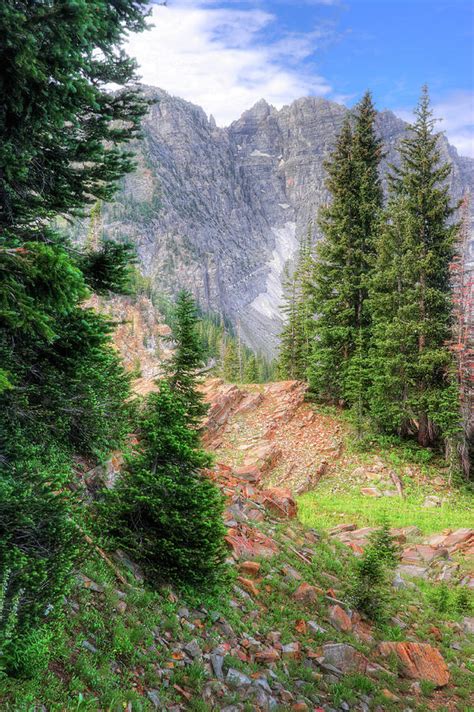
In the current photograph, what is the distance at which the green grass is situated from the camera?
15398mm

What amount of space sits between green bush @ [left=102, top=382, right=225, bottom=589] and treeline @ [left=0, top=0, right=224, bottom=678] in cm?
2

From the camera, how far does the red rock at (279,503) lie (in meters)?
13.1

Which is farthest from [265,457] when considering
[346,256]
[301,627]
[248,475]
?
[301,627]

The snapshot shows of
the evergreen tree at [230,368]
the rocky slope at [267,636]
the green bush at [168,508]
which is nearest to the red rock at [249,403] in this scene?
the rocky slope at [267,636]

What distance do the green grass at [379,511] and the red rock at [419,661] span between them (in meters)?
6.84

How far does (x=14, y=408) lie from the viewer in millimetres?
4590

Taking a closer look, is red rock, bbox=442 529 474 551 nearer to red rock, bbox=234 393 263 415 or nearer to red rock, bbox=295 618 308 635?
red rock, bbox=295 618 308 635

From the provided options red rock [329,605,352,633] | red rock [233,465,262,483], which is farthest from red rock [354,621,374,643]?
red rock [233,465,262,483]

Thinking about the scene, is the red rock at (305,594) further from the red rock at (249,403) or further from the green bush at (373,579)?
the red rock at (249,403)

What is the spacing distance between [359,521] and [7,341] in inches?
579

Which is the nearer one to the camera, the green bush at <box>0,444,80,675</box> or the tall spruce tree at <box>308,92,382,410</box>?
the green bush at <box>0,444,80,675</box>

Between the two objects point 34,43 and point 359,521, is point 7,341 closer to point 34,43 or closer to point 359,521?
point 34,43

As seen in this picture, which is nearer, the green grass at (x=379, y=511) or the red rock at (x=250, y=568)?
the red rock at (x=250, y=568)

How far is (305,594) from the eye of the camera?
8.62 metres
